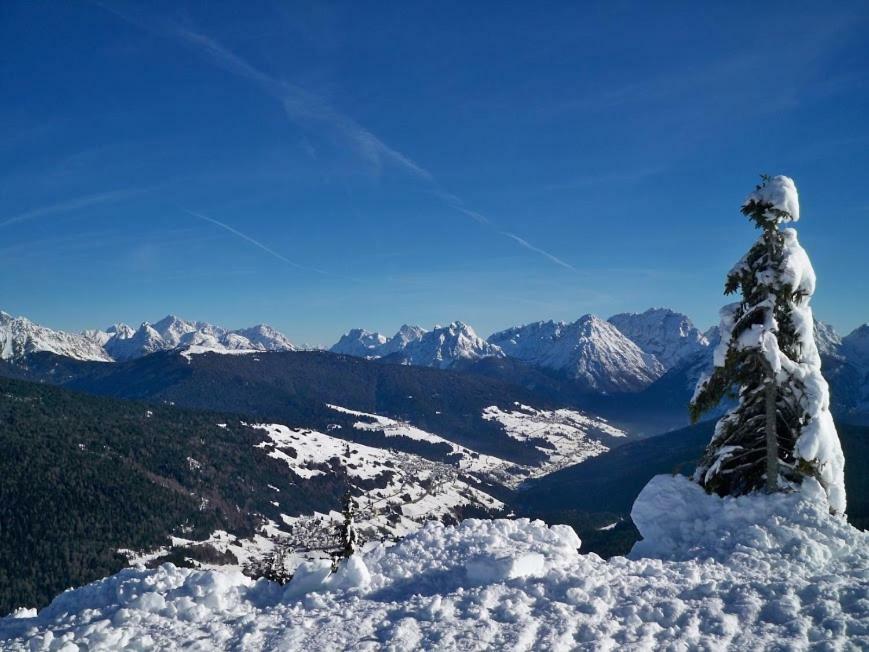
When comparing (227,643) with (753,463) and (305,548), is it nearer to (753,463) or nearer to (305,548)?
(753,463)

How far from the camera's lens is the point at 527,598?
1341 centimetres

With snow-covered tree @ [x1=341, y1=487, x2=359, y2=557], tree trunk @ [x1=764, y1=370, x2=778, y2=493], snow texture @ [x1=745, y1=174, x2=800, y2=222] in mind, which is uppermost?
snow texture @ [x1=745, y1=174, x2=800, y2=222]

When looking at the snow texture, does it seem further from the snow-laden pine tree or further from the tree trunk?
the tree trunk

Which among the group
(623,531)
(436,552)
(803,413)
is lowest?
(623,531)

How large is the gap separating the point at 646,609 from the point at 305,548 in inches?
7836

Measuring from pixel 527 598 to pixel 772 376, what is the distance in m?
12.5

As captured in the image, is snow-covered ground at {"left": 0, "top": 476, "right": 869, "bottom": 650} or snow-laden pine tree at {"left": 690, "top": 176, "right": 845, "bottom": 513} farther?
snow-laden pine tree at {"left": 690, "top": 176, "right": 845, "bottom": 513}

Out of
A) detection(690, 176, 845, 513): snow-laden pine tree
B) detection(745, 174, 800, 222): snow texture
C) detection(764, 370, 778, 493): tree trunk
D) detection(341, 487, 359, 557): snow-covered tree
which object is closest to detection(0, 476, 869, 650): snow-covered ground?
detection(764, 370, 778, 493): tree trunk

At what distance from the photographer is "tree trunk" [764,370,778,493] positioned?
63.2ft

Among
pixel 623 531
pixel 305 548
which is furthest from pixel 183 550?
pixel 623 531

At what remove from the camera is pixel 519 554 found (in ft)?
52.4

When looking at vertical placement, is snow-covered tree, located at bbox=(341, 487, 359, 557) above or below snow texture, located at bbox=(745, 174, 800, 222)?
below

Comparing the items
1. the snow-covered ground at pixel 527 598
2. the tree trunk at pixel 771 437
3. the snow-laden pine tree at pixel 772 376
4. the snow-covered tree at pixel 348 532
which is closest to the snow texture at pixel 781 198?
the snow-laden pine tree at pixel 772 376

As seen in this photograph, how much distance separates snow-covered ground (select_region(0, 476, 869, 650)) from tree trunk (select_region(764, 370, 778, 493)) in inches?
45.8
